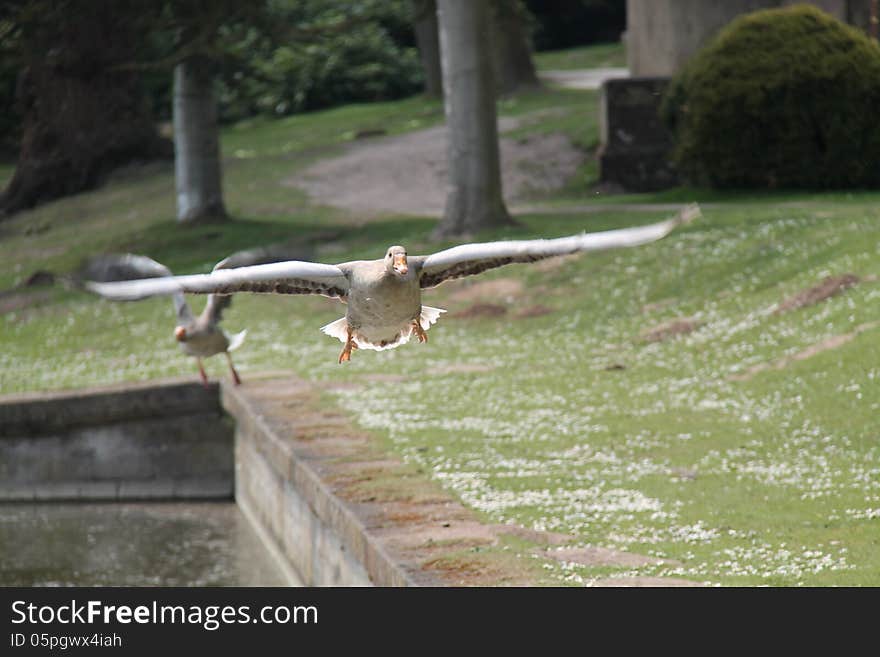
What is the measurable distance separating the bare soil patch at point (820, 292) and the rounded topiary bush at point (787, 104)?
23.1 feet

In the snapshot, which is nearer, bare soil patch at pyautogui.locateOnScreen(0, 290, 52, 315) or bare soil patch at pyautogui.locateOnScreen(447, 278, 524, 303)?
bare soil patch at pyautogui.locateOnScreen(447, 278, 524, 303)

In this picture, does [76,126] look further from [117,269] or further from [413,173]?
[117,269]

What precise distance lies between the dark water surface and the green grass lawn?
166 cm

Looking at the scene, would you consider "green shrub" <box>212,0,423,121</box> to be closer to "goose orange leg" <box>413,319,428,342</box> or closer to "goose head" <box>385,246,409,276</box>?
"goose orange leg" <box>413,319,428,342</box>

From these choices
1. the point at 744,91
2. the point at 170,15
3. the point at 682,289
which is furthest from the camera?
the point at 170,15

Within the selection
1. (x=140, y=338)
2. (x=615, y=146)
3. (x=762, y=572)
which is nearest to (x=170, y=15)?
(x=140, y=338)

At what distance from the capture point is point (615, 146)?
2777 centimetres

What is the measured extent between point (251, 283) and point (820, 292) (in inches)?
391

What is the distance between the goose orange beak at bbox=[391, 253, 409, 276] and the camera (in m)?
7.17

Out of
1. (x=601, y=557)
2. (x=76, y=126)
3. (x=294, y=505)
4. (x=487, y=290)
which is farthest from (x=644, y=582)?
(x=76, y=126)

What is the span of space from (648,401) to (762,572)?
18.9 ft

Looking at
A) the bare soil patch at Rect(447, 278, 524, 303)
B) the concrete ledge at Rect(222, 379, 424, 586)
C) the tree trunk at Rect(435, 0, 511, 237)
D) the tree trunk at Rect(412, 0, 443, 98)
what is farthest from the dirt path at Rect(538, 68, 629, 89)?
the concrete ledge at Rect(222, 379, 424, 586)

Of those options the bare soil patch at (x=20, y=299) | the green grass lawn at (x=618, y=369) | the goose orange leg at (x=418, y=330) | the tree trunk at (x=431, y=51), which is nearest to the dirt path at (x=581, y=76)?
the tree trunk at (x=431, y=51)
